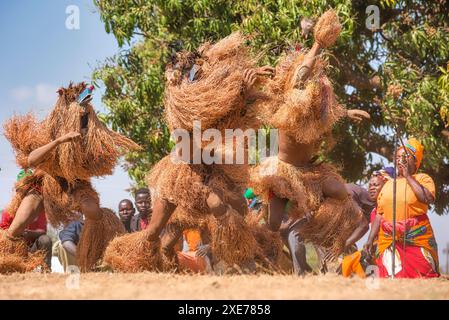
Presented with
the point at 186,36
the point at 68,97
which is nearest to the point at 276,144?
the point at 68,97

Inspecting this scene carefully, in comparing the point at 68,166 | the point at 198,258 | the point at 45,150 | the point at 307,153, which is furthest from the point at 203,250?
the point at 45,150

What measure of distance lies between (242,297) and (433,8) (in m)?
9.15

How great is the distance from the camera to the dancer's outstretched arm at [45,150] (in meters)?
7.16

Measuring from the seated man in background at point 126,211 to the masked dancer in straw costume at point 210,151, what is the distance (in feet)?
8.12

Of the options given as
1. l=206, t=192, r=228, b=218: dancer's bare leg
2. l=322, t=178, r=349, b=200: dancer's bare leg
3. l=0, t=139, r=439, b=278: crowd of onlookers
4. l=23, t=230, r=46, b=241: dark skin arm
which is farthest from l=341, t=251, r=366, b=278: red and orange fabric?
l=23, t=230, r=46, b=241: dark skin arm

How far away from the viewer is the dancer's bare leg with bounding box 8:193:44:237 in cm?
751

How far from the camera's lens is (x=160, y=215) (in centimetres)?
711

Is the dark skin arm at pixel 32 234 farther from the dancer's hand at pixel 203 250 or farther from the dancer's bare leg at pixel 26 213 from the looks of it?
the dancer's hand at pixel 203 250

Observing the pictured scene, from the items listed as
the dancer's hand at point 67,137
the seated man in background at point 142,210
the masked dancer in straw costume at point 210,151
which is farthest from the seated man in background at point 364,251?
the dancer's hand at point 67,137

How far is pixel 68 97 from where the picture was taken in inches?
298

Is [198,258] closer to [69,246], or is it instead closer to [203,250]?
[203,250]

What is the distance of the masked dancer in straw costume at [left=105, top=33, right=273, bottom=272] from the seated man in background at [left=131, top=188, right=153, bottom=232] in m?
2.17

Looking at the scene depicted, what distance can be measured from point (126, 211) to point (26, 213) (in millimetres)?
2378

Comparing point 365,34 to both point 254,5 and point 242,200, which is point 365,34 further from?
point 242,200
